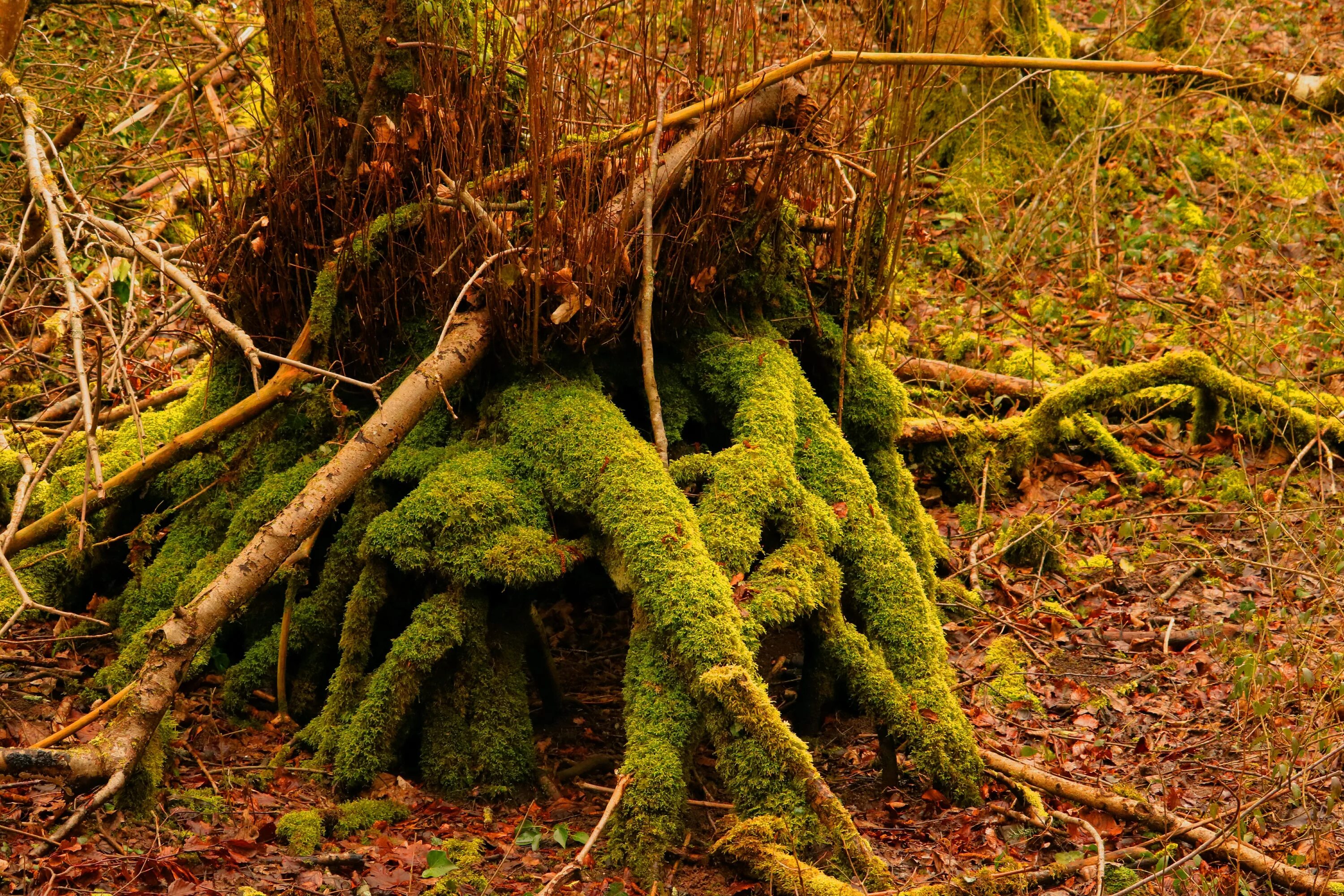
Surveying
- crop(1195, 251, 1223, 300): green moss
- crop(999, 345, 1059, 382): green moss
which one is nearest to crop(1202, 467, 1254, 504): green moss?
crop(999, 345, 1059, 382): green moss

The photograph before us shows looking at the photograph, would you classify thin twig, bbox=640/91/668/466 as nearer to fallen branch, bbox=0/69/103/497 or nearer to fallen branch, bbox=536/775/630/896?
fallen branch, bbox=536/775/630/896

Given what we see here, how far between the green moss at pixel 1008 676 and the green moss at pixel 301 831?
→ 286 centimetres

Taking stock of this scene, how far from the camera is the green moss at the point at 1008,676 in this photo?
4941 mm

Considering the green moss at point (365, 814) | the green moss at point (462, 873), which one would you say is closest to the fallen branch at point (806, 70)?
the green moss at point (365, 814)

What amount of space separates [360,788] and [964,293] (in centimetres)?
604

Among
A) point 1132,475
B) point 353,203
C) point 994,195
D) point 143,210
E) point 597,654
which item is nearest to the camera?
point 353,203

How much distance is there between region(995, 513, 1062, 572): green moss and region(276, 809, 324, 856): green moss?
12.2 ft

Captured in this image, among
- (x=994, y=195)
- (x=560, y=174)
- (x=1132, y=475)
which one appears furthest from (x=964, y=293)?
(x=560, y=174)

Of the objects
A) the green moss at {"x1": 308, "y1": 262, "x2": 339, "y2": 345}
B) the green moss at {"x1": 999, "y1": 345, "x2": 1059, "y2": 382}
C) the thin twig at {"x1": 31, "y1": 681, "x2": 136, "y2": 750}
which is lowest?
the green moss at {"x1": 999, "y1": 345, "x2": 1059, "y2": 382}

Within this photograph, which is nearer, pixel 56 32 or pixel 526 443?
pixel 526 443

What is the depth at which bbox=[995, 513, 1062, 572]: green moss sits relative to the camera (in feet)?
19.8

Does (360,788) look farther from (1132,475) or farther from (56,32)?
(56,32)

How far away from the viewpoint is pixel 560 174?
4.51 metres

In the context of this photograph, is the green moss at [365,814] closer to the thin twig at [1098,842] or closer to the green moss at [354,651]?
the green moss at [354,651]
